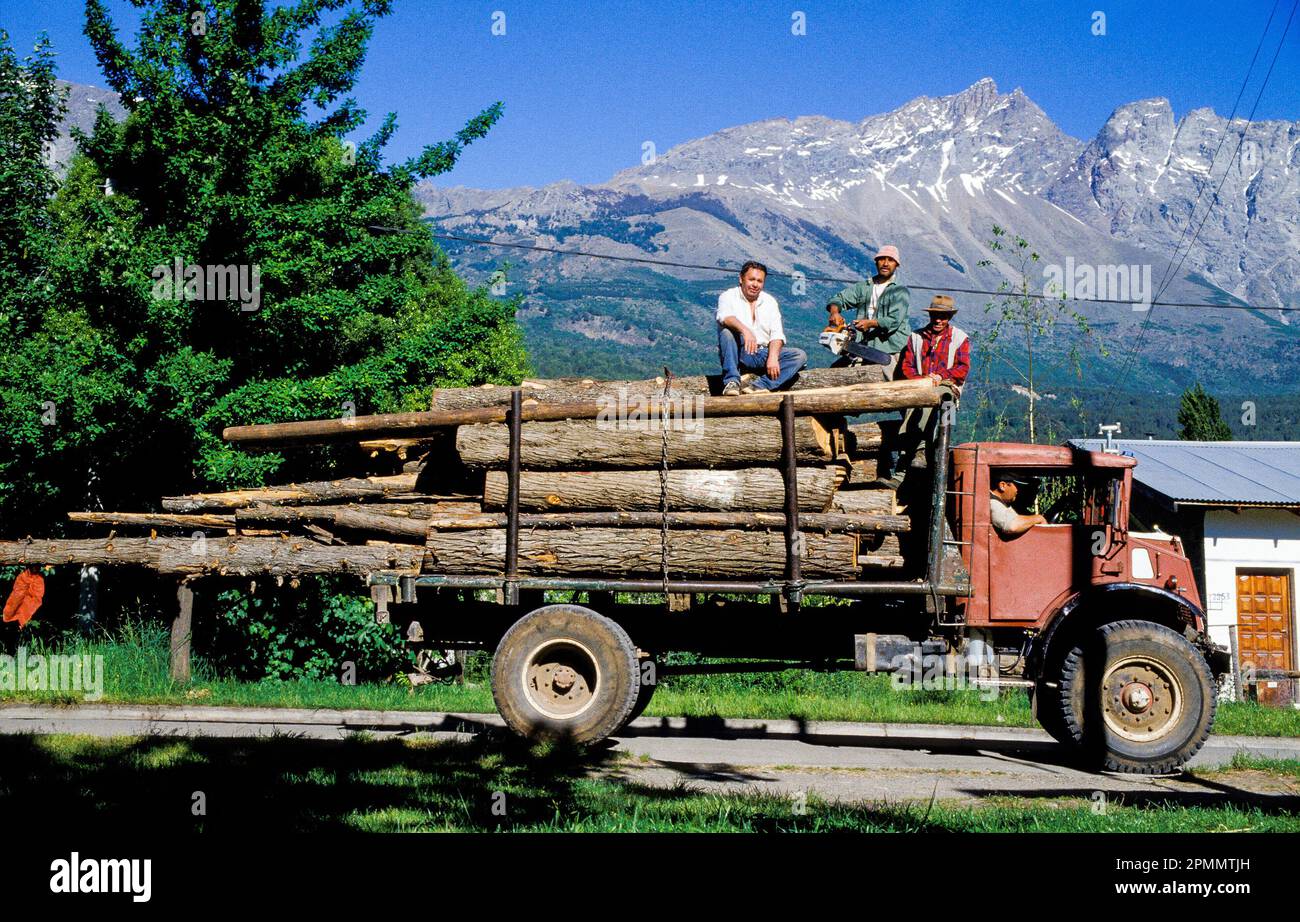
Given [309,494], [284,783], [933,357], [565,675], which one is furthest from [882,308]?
[284,783]

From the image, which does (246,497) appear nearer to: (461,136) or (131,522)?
(131,522)

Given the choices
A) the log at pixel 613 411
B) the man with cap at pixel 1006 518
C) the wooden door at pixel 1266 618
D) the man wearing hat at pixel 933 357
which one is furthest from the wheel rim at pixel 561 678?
the wooden door at pixel 1266 618

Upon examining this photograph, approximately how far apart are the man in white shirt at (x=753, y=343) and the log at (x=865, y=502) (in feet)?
3.64

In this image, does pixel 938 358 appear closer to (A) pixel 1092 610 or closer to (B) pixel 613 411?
(A) pixel 1092 610

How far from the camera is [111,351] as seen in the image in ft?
43.8

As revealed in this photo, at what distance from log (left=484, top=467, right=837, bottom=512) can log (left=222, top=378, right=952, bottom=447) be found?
19.1 inches

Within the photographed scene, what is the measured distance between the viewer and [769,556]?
28.7 feet

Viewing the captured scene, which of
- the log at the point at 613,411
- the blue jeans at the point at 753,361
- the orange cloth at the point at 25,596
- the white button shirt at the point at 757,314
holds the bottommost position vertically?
the orange cloth at the point at 25,596

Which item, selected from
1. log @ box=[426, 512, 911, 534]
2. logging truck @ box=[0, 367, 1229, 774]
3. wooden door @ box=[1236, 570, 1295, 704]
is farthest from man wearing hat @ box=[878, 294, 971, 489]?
wooden door @ box=[1236, 570, 1295, 704]

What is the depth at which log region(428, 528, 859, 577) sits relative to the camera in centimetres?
872

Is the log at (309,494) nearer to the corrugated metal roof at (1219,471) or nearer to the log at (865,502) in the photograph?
the log at (865,502)

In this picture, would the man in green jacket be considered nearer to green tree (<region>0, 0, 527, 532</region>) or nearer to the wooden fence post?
green tree (<region>0, 0, 527, 532</region>)

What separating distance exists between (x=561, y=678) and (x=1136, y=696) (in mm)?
4737

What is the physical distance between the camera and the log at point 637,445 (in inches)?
345
